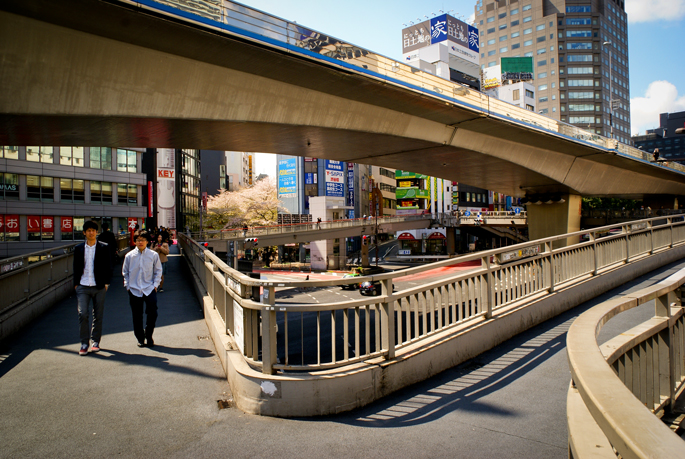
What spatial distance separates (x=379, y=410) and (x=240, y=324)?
5.88 ft

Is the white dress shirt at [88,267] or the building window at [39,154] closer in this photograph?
the white dress shirt at [88,267]

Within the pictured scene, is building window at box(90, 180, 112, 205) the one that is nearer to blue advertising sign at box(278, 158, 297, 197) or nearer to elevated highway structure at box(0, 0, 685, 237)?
blue advertising sign at box(278, 158, 297, 197)

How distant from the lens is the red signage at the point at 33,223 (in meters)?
38.1

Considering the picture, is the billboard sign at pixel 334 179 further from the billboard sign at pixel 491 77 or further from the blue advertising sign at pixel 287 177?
the billboard sign at pixel 491 77

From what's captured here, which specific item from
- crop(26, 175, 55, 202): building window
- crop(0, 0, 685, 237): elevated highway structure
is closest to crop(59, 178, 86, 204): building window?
crop(26, 175, 55, 202): building window

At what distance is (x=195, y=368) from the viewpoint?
18.6ft

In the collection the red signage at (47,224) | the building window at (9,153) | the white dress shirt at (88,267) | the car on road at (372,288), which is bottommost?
the car on road at (372,288)

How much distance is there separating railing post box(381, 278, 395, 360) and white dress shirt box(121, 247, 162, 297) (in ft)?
12.2

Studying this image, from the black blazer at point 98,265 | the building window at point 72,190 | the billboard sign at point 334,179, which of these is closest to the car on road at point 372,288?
the black blazer at point 98,265

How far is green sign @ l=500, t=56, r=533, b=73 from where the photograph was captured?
102 m

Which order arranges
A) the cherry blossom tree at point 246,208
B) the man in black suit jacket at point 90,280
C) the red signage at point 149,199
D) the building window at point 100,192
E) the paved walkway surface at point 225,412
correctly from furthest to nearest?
the cherry blossom tree at point 246,208 < the red signage at point 149,199 < the building window at point 100,192 < the man in black suit jacket at point 90,280 < the paved walkway surface at point 225,412

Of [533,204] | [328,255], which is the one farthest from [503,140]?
[328,255]

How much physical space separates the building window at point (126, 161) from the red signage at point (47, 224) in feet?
30.2

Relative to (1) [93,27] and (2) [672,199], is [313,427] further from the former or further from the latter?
(2) [672,199]
